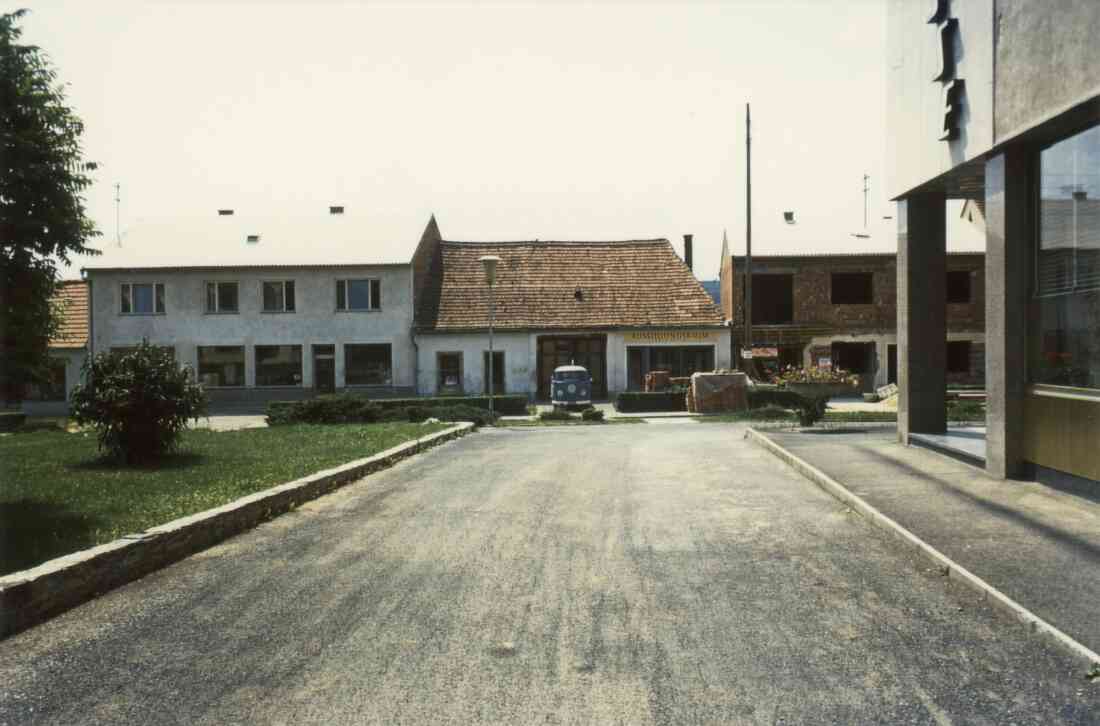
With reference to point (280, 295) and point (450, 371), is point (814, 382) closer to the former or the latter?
point (450, 371)

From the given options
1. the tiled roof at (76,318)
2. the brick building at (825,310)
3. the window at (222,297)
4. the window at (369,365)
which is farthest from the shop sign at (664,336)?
the tiled roof at (76,318)

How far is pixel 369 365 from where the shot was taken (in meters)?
41.4

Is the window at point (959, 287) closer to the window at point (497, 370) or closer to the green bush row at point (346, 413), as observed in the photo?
the window at point (497, 370)

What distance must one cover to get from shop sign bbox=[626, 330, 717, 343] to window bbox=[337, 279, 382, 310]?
36.4 ft

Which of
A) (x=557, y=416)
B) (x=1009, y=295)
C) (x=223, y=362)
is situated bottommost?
(x=557, y=416)

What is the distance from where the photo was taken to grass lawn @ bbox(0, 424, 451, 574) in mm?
7914

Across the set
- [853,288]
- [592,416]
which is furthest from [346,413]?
[853,288]

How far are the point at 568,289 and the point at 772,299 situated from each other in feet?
30.5

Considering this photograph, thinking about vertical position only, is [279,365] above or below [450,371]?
above

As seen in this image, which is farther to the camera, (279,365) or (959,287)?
(959,287)

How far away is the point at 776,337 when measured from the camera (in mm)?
43094

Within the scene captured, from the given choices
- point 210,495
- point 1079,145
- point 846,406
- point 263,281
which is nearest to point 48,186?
point 210,495

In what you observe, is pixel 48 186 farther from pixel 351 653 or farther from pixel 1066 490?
pixel 1066 490

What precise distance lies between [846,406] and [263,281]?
979 inches
